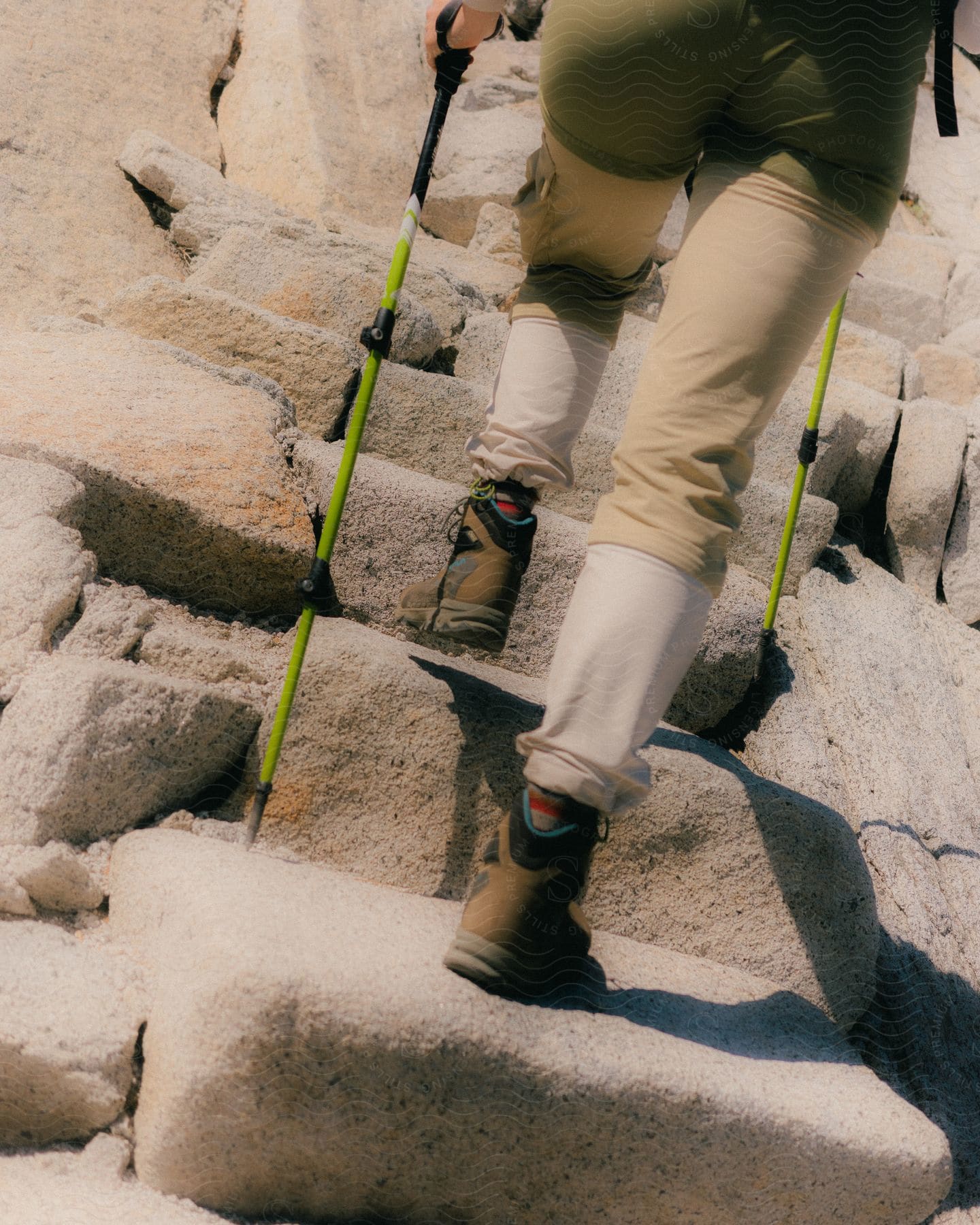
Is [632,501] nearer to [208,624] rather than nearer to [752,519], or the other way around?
[208,624]

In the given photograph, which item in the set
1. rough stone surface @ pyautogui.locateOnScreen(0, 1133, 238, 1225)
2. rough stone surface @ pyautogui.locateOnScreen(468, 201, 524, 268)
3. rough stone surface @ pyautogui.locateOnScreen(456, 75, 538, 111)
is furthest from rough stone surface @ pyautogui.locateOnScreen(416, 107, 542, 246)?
rough stone surface @ pyautogui.locateOnScreen(0, 1133, 238, 1225)

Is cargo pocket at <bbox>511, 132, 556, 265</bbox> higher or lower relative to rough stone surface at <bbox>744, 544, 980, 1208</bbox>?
higher

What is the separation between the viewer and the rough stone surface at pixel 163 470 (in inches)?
65.4

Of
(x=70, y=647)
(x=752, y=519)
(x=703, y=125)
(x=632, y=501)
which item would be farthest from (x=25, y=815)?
(x=752, y=519)

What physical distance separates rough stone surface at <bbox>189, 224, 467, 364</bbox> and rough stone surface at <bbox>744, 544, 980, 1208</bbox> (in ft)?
3.79

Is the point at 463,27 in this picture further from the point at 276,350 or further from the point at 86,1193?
the point at 86,1193

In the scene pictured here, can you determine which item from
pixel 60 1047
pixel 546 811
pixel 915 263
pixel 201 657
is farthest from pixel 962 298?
pixel 60 1047

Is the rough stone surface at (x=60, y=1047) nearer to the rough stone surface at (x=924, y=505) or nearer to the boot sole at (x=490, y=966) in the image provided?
the boot sole at (x=490, y=966)

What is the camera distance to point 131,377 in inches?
75.4

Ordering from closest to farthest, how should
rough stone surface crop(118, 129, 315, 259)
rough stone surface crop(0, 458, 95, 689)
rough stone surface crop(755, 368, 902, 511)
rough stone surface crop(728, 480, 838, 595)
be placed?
rough stone surface crop(0, 458, 95, 689) → rough stone surface crop(728, 480, 838, 595) → rough stone surface crop(755, 368, 902, 511) → rough stone surface crop(118, 129, 315, 259)

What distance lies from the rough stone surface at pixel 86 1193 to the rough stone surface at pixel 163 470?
874mm

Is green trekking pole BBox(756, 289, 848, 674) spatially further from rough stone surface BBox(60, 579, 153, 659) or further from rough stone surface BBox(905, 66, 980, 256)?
rough stone surface BBox(905, 66, 980, 256)

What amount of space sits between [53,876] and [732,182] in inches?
45.5

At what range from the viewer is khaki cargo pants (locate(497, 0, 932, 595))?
109cm
